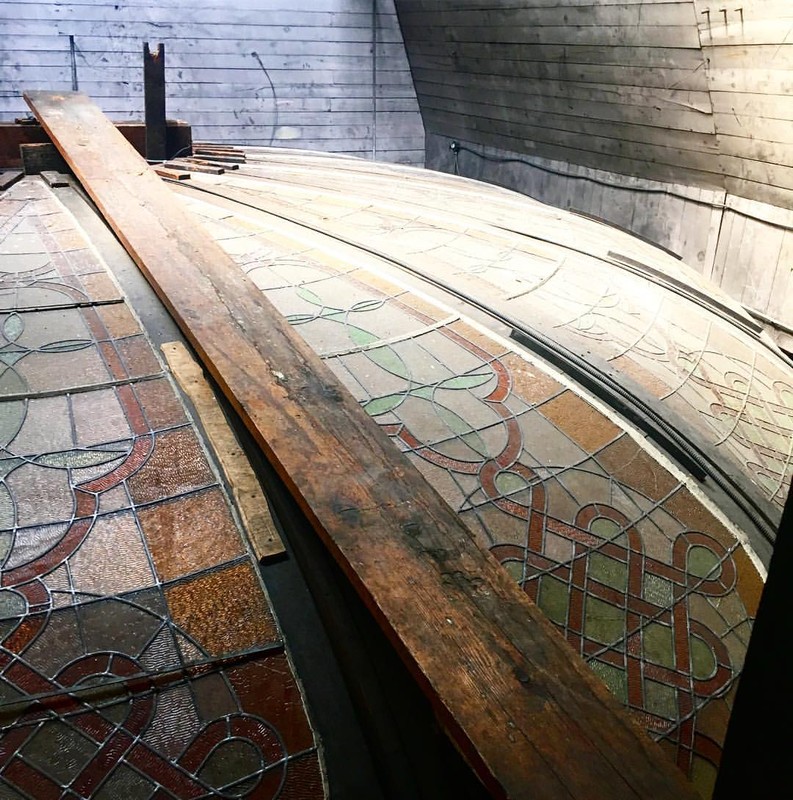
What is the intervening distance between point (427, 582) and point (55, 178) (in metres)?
3.13

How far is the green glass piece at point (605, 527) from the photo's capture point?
218 centimetres

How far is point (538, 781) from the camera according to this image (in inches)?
48.7

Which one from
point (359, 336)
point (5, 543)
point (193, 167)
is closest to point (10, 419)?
point (5, 543)

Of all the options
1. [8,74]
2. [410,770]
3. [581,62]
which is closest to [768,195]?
[581,62]

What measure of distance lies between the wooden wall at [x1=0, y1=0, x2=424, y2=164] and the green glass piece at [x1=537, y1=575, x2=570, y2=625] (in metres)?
8.05

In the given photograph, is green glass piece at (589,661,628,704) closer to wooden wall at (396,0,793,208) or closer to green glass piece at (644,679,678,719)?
green glass piece at (644,679,678,719)

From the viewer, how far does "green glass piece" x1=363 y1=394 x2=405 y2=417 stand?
2.39 meters

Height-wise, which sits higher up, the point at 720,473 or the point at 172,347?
the point at 172,347

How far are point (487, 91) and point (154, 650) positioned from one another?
298 inches

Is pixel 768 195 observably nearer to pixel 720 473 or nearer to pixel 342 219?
pixel 342 219

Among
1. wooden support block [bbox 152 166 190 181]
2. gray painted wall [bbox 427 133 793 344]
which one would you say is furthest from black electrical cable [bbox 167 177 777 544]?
gray painted wall [bbox 427 133 793 344]

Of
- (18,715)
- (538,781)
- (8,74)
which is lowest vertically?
(18,715)

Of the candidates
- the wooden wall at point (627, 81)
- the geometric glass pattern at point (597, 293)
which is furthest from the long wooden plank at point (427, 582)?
the wooden wall at point (627, 81)

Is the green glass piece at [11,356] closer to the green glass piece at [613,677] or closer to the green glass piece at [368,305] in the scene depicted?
the green glass piece at [368,305]
